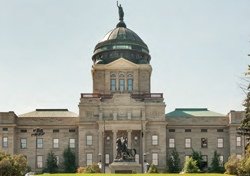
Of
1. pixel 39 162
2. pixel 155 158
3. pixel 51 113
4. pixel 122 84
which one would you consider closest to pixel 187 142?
pixel 155 158

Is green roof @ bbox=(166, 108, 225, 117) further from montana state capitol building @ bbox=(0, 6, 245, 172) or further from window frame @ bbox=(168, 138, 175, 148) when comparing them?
window frame @ bbox=(168, 138, 175, 148)

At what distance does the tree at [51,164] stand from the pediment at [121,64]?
17.6m

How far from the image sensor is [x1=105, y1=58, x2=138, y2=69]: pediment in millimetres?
109688

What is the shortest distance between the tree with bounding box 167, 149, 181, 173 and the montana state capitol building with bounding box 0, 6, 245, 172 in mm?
939

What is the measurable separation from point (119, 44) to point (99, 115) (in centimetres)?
1611

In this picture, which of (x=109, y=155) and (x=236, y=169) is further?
(x=109, y=155)

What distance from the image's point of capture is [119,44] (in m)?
113

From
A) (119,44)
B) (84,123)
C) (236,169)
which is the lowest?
(236,169)

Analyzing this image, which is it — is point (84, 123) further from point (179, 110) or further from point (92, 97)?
point (179, 110)

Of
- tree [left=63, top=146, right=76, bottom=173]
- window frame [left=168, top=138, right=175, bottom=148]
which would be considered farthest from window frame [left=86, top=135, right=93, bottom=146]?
window frame [left=168, top=138, right=175, bottom=148]

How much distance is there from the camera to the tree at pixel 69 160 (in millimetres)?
100744

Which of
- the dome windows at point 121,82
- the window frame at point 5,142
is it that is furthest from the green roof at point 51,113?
the dome windows at point 121,82

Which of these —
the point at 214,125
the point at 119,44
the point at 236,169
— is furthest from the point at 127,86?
the point at 236,169

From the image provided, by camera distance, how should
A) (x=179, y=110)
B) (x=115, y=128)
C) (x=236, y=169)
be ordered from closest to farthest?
(x=236, y=169) → (x=115, y=128) → (x=179, y=110)
